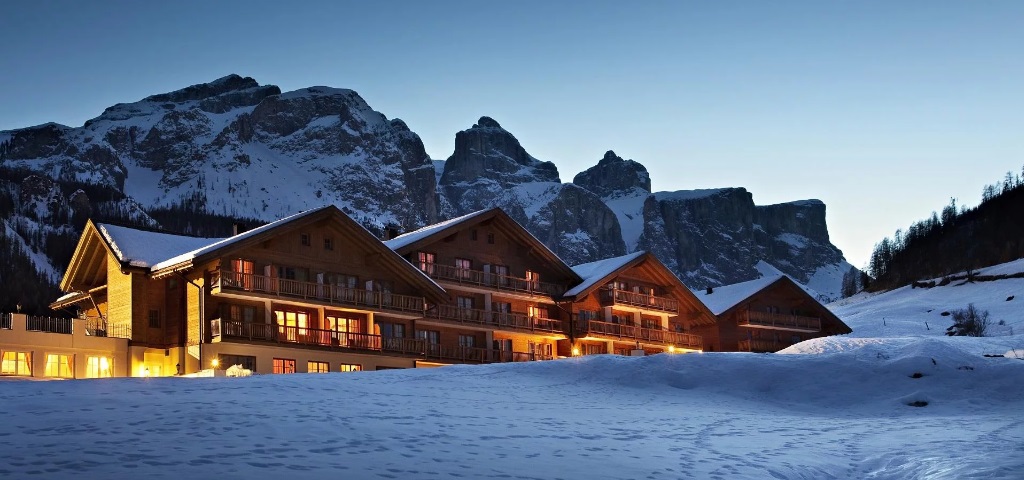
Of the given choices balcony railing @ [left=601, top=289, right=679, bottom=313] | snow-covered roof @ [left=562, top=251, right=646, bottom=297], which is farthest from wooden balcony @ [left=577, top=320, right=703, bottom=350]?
snow-covered roof @ [left=562, top=251, right=646, bottom=297]

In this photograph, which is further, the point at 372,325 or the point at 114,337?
the point at 372,325

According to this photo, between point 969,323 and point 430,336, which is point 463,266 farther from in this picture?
point 969,323

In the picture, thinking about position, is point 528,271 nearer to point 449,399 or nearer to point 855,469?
point 449,399

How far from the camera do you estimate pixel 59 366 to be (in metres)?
52.3

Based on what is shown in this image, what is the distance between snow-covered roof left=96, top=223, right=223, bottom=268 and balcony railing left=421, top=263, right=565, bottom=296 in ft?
41.8

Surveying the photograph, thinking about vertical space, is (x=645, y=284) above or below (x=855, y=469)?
above

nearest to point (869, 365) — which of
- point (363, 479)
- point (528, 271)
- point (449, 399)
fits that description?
point (449, 399)

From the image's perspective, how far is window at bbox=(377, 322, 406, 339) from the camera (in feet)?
201

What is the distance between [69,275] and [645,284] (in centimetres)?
3591

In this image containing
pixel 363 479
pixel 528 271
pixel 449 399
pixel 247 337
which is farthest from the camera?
pixel 528 271

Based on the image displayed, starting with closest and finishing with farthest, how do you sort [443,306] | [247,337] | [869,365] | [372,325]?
[869,365] < [247,337] < [372,325] < [443,306]

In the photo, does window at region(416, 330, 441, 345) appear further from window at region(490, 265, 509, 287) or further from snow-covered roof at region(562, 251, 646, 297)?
snow-covered roof at region(562, 251, 646, 297)

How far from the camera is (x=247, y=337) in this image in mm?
53625

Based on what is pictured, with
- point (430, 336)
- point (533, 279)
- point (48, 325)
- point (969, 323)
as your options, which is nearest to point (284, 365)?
point (48, 325)
